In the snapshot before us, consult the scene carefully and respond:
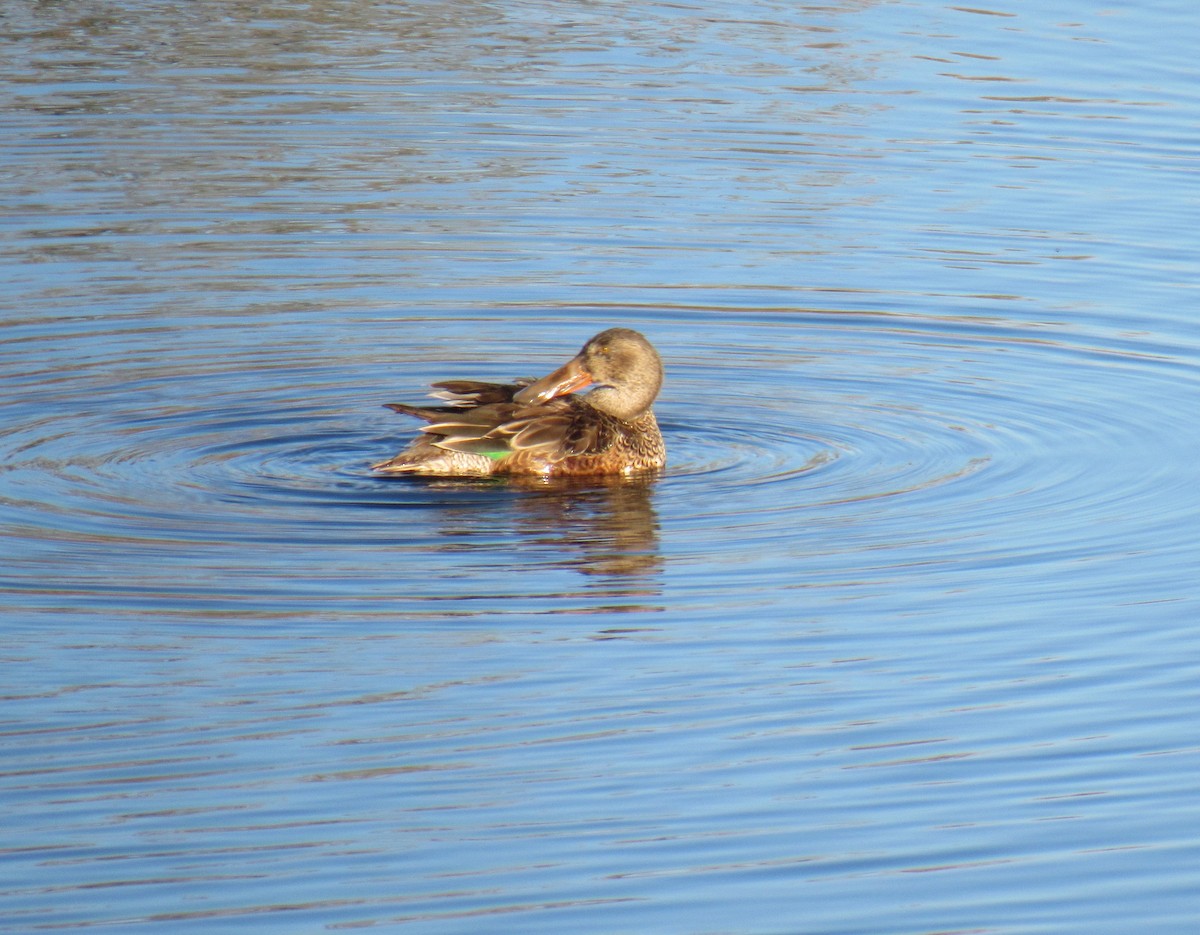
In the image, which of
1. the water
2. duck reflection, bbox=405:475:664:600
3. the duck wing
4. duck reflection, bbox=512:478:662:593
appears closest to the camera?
the water

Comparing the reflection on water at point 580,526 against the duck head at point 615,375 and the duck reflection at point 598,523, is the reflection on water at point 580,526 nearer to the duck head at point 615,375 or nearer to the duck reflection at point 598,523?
the duck reflection at point 598,523

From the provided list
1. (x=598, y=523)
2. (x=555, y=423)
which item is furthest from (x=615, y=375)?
(x=598, y=523)

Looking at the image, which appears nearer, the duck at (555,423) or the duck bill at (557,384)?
the duck at (555,423)

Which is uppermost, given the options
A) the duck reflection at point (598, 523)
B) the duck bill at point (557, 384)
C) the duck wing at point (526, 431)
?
the duck bill at point (557, 384)

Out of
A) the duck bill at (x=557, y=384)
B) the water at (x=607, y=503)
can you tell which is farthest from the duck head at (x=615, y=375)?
the water at (x=607, y=503)

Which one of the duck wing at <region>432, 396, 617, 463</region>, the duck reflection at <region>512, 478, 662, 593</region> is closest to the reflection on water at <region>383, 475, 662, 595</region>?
the duck reflection at <region>512, 478, 662, 593</region>

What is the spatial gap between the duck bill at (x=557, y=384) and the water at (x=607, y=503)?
539mm

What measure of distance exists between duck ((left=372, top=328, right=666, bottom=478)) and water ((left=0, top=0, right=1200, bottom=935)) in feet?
0.71

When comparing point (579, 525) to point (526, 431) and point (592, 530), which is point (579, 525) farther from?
point (526, 431)

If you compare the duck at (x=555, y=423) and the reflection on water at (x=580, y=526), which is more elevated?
the duck at (x=555, y=423)

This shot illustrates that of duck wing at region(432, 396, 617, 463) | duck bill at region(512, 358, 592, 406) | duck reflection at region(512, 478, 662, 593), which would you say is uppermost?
duck bill at region(512, 358, 592, 406)

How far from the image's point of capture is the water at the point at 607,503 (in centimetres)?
573

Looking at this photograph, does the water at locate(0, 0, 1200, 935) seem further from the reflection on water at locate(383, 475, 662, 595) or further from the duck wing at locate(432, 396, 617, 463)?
the duck wing at locate(432, 396, 617, 463)

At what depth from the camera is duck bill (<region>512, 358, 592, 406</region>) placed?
9695mm
